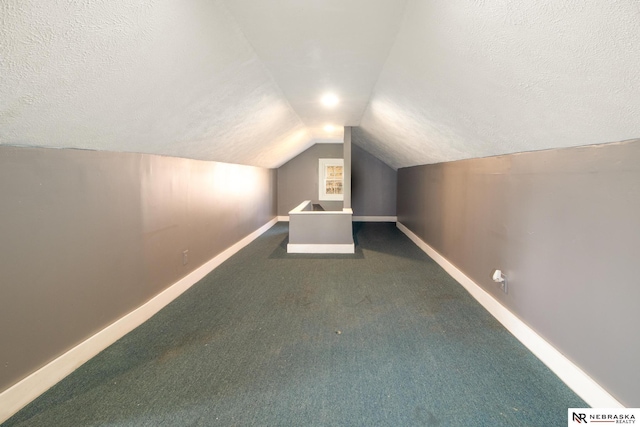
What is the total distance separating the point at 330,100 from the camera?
374cm

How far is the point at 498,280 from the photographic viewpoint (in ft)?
8.11

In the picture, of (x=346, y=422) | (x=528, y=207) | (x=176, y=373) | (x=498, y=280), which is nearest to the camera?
(x=346, y=422)

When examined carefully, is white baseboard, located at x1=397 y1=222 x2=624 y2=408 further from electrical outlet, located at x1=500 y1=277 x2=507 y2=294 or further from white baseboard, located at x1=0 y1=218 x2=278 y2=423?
white baseboard, located at x1=0 y1=218 x2=278 y2=423

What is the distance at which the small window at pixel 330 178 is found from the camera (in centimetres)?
797

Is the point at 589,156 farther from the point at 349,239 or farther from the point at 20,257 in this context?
the point at 349,239

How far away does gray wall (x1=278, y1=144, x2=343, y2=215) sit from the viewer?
795 cm

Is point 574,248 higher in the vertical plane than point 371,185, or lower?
lower

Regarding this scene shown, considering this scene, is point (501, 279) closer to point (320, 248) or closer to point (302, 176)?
point (320, 248)

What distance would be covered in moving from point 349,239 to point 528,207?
281 centimetres

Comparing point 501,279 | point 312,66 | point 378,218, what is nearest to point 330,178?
point 378,218

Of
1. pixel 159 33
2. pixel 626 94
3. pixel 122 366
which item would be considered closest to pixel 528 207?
pixel 626 94

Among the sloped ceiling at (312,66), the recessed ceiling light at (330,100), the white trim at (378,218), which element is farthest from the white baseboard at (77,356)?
the white trim at (378,218)

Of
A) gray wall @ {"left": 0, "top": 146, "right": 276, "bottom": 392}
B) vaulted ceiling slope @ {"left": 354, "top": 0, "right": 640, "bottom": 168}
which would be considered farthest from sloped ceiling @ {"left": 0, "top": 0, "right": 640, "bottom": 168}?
gray wall @ {"left": 0, "top": 146, "right": 276, "bottom": 392}

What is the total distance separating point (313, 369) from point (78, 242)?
5.32ft
